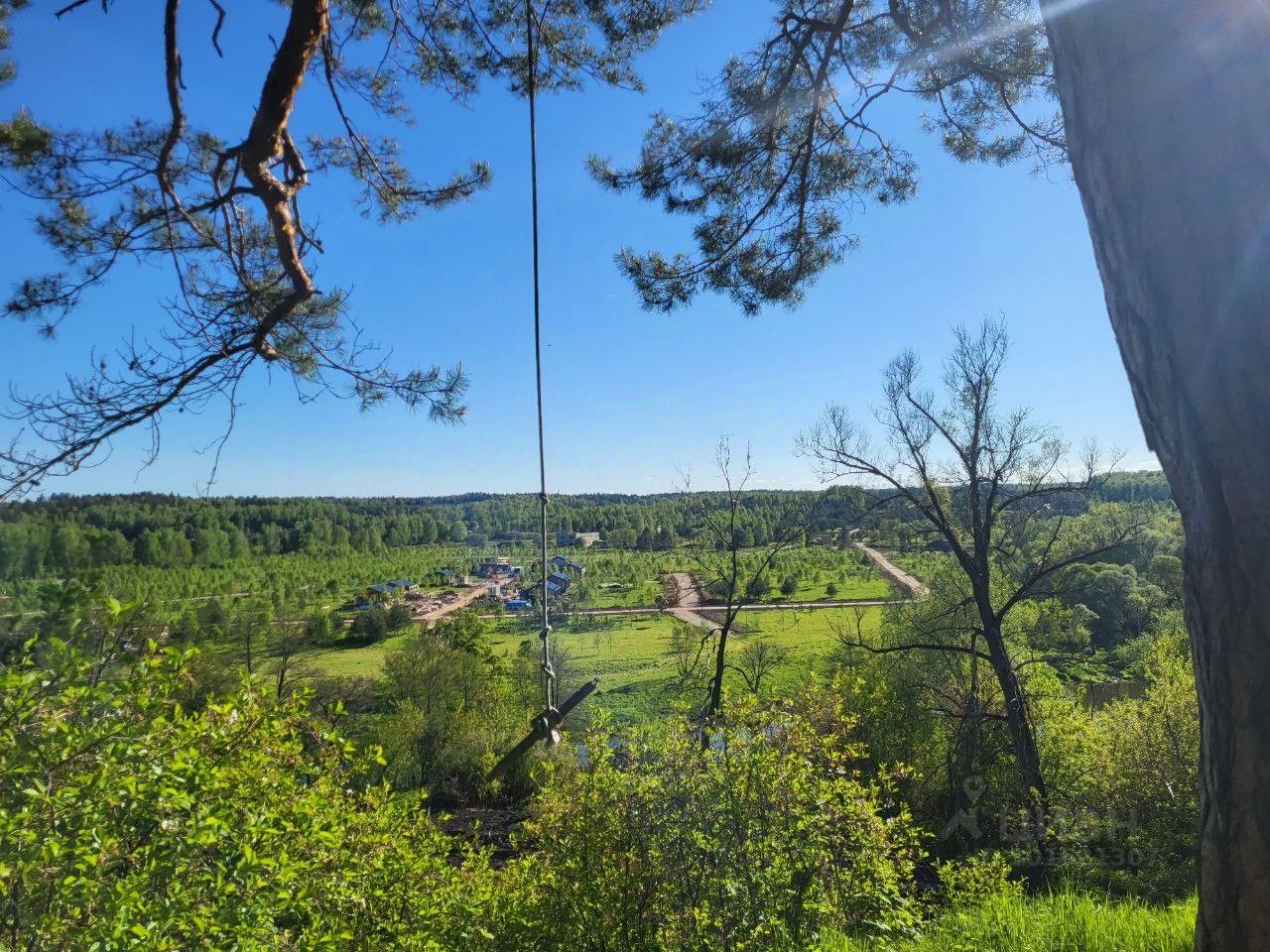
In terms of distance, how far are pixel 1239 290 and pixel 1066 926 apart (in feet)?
8.84

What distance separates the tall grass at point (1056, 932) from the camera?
2178 millimetres

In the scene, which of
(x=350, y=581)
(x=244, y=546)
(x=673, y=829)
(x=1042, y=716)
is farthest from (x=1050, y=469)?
(x=350, y=581)

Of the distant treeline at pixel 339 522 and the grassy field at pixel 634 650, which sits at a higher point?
the distant treeline at pixel 339 522

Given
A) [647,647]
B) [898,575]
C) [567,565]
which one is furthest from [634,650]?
[898,575]

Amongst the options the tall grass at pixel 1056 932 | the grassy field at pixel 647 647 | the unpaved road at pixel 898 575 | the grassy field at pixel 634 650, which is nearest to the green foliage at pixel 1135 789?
the tall grass at pixel 1056 932

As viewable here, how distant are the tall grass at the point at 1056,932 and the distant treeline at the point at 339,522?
1631 millimetres

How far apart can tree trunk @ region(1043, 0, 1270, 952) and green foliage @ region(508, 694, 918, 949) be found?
8.15 ft

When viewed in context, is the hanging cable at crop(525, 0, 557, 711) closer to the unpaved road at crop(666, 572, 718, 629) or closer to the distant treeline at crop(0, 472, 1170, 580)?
the distant treeline at crop(0, 472, 1170, 580)

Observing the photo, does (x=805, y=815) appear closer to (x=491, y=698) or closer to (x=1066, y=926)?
(x=1066, y=926)

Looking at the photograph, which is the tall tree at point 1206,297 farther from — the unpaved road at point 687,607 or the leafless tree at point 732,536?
the unpaved road at point 687,607

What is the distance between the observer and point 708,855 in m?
3.00

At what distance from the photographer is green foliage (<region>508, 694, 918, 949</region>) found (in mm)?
2900

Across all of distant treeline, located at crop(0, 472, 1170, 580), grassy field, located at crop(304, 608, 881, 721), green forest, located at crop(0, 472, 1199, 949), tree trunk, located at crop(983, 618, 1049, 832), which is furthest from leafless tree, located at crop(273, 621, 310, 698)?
tree trunk, located at crop(983, 618, 1049, 832)

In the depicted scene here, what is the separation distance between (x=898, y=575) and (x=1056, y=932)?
21135mm
